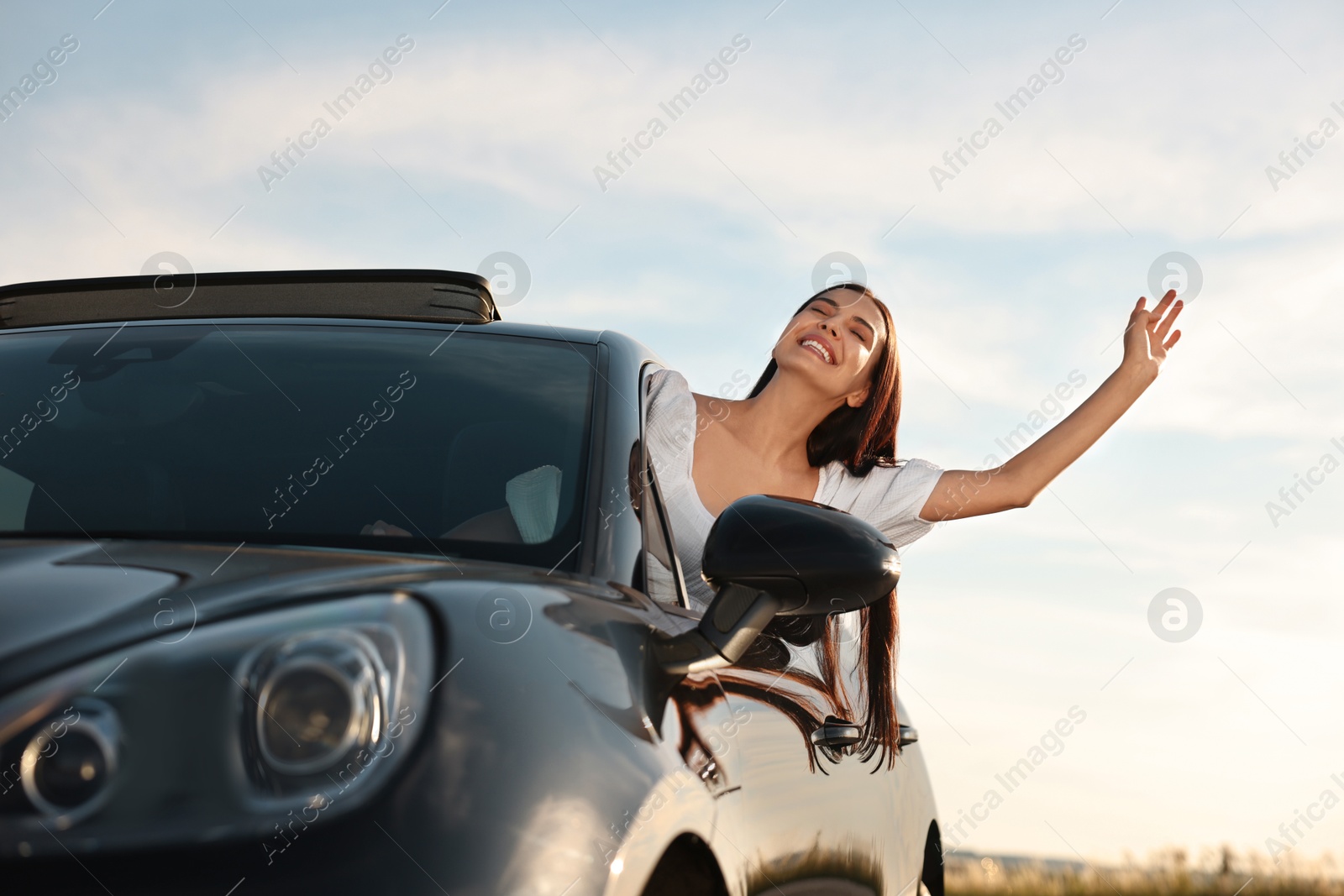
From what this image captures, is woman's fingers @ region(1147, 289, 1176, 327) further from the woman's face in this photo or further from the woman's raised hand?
the woman's face

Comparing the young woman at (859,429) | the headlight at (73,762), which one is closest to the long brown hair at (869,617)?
the young woman at (859,429)

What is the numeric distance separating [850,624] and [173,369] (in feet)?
5.47

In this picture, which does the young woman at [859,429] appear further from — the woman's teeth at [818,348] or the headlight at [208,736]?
the headlight at [208,736]

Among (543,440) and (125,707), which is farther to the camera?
(543,440)

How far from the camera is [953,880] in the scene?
7.72 m

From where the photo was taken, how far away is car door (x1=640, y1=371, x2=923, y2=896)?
6.06 ft

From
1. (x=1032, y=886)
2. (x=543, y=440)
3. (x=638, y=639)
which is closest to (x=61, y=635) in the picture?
(x=638, y=639)

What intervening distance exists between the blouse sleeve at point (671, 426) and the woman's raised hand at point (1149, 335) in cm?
173

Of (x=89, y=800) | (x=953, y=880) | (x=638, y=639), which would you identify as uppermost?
(x=638, y=639)

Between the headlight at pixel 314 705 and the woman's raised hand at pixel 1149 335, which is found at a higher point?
the woman's raised hand at pixel 1149 335

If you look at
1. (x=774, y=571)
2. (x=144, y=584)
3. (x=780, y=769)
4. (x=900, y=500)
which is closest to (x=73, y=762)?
(x=144, y=584)

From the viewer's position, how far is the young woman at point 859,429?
4.41 metres

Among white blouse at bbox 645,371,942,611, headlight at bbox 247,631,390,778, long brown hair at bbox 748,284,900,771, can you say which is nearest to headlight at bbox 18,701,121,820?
headlight at bbox 247,631,390,778

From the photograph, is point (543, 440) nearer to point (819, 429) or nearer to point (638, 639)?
point (638, 639)
